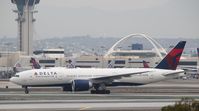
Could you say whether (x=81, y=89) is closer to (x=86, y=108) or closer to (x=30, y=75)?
(x=30, y=75)

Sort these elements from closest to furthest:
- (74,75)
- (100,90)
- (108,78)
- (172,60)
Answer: (100,90) → (108,78) → (74,75) → (172,60)

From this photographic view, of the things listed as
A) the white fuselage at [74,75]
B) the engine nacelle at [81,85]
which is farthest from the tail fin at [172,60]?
the engine nacelle at [81,85]

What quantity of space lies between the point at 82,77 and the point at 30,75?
7.36 metres

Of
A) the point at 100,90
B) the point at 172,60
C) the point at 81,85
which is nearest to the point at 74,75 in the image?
the point at 81,85

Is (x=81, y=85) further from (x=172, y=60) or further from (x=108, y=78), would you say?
(x=172, y=60)

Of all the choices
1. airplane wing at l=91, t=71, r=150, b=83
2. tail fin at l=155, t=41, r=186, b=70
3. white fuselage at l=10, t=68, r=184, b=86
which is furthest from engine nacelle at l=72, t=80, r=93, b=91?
tail fin at l=155, t=41, r=186, b=70

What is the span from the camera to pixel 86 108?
185 feet

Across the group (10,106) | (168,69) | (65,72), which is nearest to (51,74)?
(65,72)

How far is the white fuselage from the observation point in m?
83.8

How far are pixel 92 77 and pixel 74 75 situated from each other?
8.82 feet

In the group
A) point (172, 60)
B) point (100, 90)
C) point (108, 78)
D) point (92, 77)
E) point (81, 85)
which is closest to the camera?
point (81, 85)

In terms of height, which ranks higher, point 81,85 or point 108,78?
point 108,78

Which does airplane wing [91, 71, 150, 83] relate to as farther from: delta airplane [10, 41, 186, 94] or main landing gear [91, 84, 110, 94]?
main landing gear [91, 84, 110, 94]

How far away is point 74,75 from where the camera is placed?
85375 mm
